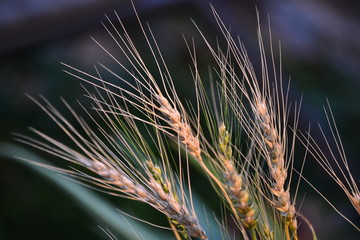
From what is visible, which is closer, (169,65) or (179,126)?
(179,126)

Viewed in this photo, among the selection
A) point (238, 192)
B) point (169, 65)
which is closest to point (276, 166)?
point (238, 192)

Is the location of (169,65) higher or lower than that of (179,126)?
higher

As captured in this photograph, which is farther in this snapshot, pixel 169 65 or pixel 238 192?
pixel 169 65

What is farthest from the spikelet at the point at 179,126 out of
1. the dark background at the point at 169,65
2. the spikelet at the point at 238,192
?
the dark background at the point at 169,65

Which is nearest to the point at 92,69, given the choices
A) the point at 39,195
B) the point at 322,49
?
the point at 39,195

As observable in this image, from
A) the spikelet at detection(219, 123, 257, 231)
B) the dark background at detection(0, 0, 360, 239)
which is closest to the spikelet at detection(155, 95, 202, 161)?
the spikelet at detection(219, 123, 257, 231)

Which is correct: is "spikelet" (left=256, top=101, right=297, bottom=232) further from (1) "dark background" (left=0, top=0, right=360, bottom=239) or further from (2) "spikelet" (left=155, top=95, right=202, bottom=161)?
(1) "dark background" (left=0, top=0, right=360, bottom=239)

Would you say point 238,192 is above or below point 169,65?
below

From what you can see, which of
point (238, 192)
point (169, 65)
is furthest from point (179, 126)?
point (169, 65)

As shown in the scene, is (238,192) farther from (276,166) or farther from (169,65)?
(169,65)

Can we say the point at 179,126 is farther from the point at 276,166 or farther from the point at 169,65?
the point at 169,65
